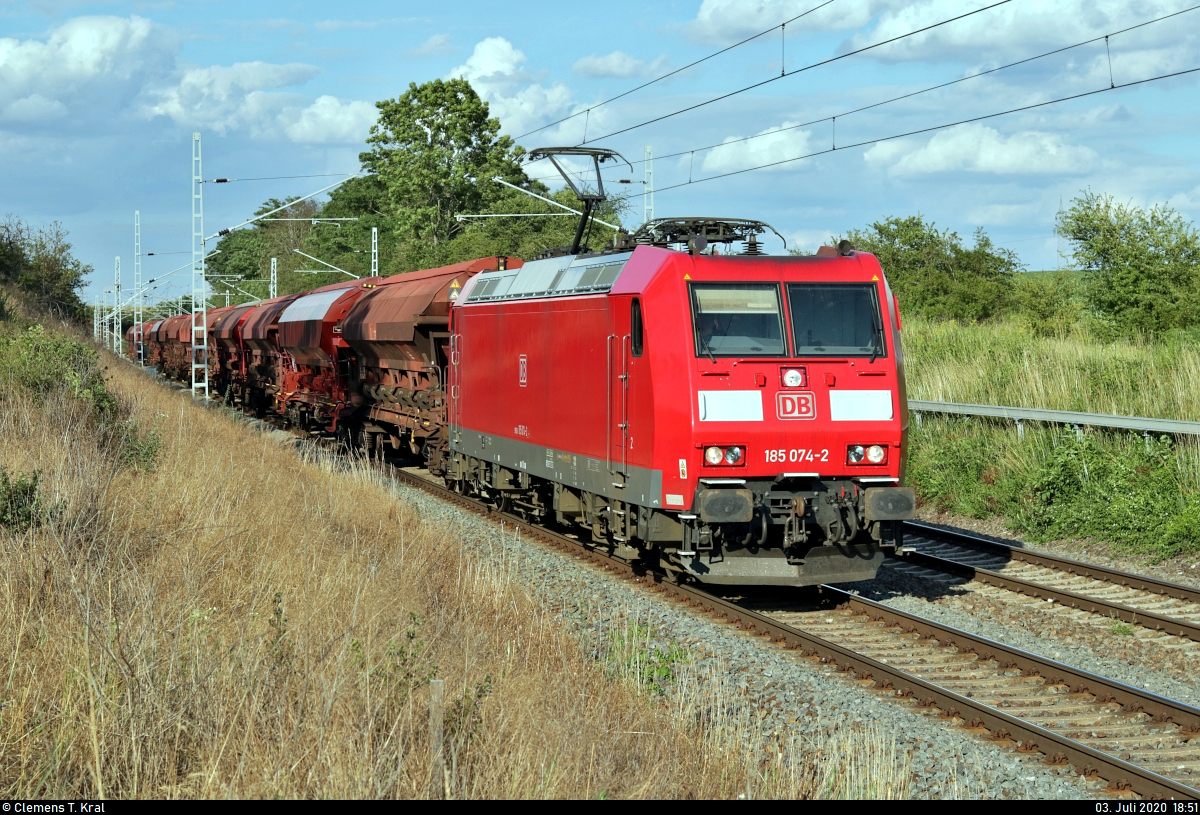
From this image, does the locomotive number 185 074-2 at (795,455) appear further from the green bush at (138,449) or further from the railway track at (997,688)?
the green bush at (138,449)

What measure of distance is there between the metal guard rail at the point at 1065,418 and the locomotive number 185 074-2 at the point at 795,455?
220 inches

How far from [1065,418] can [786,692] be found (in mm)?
8637

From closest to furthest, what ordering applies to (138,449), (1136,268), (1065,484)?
1. (138,449)
2. (1065,484)
3. (1136,268)

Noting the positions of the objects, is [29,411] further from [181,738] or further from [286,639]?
[181,738]

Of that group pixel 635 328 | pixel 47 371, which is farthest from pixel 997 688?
pixel 47 371

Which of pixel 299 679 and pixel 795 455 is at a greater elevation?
pixel 795 455

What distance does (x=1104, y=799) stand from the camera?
257 inches

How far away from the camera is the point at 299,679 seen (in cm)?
605

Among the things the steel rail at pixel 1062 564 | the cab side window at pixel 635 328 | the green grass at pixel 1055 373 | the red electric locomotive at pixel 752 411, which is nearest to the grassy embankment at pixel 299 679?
the red electric locomotive at pixel 752 411

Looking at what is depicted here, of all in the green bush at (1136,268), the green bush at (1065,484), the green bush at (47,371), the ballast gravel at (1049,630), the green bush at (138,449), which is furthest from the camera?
the green bush at (1136,268)

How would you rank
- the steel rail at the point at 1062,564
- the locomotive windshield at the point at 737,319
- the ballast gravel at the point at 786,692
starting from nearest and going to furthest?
the ballast gravel at the point at 786,692 → the locomotive windshield at the point at 737,319 → the steel rail at the point at 1062,564

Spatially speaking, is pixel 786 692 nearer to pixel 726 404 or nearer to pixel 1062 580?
pixel 726 404

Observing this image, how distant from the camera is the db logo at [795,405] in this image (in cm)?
1056

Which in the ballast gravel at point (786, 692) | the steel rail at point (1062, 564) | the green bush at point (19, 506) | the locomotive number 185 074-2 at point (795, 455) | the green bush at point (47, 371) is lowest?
the ballast gravel at point (786, 692)
